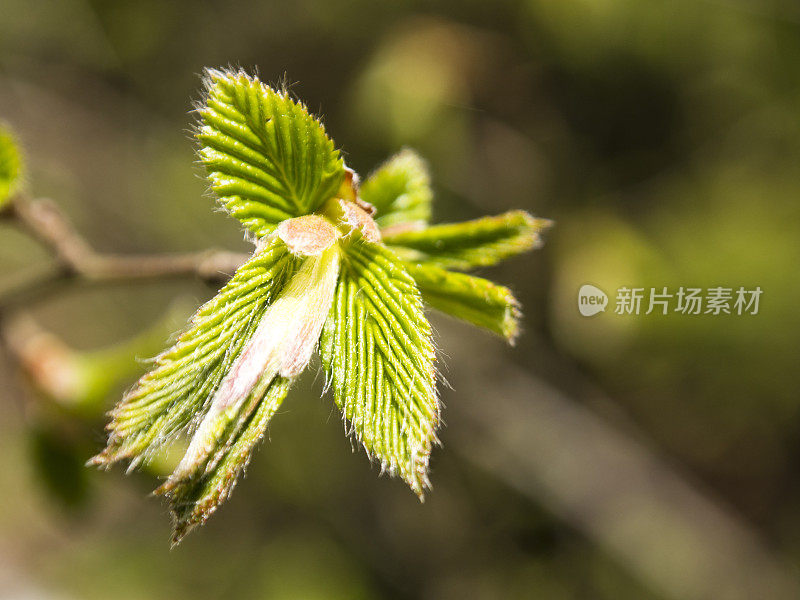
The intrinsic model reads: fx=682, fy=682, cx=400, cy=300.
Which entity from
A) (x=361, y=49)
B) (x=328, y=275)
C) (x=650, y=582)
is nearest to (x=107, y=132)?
(x=361, y=49)

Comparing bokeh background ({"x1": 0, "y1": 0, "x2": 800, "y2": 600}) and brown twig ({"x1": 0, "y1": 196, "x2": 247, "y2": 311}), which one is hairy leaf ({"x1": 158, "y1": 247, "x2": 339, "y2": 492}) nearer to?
brown twig ({"x1": 0, "y1": 196, "x2": 247, "y2": 311})

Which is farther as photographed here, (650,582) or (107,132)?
(107,132)

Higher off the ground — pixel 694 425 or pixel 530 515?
pixel 694 425

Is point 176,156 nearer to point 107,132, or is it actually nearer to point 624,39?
point 107,132

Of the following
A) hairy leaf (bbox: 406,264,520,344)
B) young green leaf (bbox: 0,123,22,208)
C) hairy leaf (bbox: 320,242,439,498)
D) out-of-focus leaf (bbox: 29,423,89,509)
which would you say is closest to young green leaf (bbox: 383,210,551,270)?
hairy leaf (bbox: 406,264,520,344)

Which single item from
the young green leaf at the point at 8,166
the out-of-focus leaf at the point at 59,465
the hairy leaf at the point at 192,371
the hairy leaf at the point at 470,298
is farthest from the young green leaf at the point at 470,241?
the out-of-focus leaf at the point at 59,465
